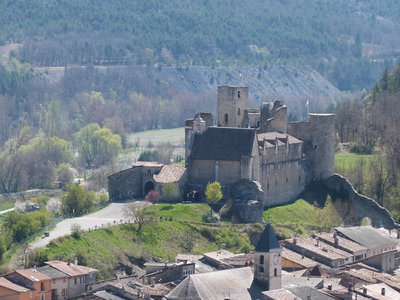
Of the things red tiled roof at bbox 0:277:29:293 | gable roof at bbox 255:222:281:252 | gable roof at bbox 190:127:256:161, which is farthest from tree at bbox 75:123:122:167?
red tiled roof at bbox 0:277:29:293

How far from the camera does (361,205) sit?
119750 mm

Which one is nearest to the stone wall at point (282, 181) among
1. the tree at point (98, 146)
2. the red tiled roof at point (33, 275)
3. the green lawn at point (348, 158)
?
the green lawn at point (348, 158)

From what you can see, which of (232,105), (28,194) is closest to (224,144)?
(232,105)

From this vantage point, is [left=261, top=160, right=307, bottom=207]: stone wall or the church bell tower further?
[left=261, top=160, right=307, bottom=207]: stone wall

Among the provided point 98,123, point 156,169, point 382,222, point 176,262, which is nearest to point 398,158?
point 382,222

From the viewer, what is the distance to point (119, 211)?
107062mm

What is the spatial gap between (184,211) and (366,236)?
11.2 metres

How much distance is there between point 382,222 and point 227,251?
18929 millimetres

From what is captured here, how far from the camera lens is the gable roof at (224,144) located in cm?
11088

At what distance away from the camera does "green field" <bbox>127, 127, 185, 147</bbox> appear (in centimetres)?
18138

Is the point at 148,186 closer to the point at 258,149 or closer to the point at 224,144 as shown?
the point at 224,144

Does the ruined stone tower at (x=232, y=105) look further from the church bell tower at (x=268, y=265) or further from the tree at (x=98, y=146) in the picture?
the tree at (x=98, y=146)

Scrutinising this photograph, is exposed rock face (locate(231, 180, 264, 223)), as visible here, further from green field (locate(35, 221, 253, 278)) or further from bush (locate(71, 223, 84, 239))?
bush (locate(71, 223, 84, 239))

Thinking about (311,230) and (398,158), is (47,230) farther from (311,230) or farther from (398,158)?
(398,158)
